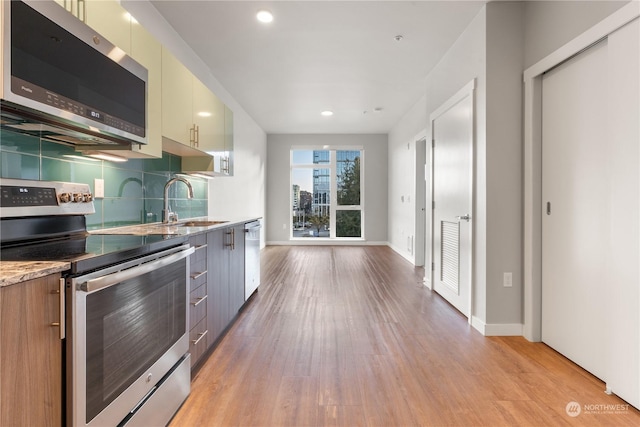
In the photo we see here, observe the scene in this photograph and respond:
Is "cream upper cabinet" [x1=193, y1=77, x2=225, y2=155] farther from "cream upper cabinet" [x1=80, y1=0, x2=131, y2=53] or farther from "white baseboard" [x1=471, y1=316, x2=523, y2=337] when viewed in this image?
"white baseboard" [x1=471, y1=316, x2=523, y2=337]

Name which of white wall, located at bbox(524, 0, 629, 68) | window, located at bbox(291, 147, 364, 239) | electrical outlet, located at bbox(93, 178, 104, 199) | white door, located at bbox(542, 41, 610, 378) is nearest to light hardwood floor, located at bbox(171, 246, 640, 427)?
white door, located at bbox(542, 41, 610, 378)

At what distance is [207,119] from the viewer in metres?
2.87

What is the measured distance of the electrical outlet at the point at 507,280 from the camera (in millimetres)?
2520

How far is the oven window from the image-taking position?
40.1 inches

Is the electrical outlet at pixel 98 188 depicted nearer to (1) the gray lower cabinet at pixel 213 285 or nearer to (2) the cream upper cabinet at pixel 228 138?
(1) the gray lower cabinet at pixel 213 285

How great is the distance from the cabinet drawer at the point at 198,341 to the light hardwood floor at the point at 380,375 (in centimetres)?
12

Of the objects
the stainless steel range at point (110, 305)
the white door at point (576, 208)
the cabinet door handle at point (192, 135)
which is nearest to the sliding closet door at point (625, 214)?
the white door at point (576, 208)

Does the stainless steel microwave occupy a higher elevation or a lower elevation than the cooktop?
higher

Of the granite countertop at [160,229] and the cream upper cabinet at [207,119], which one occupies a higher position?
the cream upper cabinet at [207,119]

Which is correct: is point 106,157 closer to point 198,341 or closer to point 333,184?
point 198,341

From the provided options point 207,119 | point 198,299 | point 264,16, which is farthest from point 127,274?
point 264,16

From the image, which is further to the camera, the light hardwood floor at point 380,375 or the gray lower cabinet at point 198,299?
the gray lower cabinet at point 198,299

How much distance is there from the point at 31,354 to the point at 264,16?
2.91 m

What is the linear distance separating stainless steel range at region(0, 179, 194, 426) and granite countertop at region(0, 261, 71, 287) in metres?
0.05
